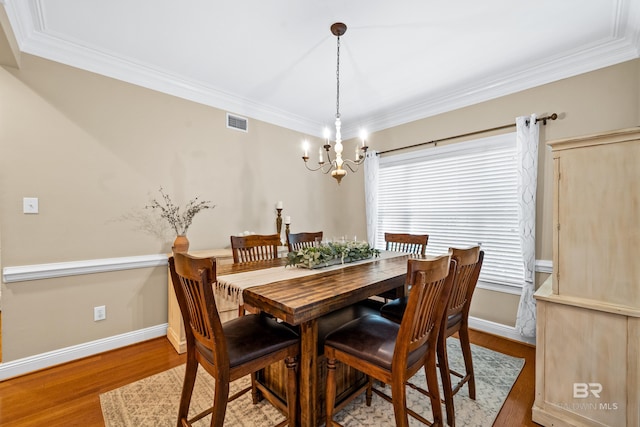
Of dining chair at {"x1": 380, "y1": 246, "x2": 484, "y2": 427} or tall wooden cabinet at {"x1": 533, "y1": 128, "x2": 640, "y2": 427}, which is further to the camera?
dining chair at {"x1": 380, "y1": 246, "x2": 484, "y2": 427}

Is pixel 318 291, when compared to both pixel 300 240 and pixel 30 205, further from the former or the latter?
pixel 30 205

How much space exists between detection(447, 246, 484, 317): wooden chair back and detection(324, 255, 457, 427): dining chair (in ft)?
0.47

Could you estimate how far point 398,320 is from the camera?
202 cm

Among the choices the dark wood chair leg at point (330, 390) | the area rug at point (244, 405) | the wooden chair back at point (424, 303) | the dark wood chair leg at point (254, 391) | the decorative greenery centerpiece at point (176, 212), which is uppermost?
the decorative greenery centerpiece at point (176, 212)

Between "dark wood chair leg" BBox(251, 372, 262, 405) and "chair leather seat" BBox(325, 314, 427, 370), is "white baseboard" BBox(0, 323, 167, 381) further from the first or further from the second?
"chair leather seat" BBox(325, 314, 427, 370)

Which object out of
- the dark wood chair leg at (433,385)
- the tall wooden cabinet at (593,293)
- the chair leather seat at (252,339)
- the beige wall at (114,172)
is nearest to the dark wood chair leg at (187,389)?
the chair leather seat at (252,339)

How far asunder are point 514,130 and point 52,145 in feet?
14.0

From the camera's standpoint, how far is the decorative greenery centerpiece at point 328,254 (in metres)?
2.01

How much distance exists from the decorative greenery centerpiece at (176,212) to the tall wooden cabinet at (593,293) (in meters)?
3.08

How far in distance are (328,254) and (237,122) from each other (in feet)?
7.38

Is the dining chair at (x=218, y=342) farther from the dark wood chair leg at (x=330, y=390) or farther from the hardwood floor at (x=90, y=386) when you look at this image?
the hardwood floor at (x=90, y=386)

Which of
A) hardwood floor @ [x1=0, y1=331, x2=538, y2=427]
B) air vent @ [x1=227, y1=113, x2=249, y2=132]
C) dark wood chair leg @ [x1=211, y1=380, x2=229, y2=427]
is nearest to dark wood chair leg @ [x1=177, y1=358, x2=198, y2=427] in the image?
dark wood chair leg @ [x1=211, y1=380, x2=229, y2=427]

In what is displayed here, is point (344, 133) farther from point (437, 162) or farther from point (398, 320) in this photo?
point (398, 320)

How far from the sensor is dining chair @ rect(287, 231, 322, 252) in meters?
2.77
